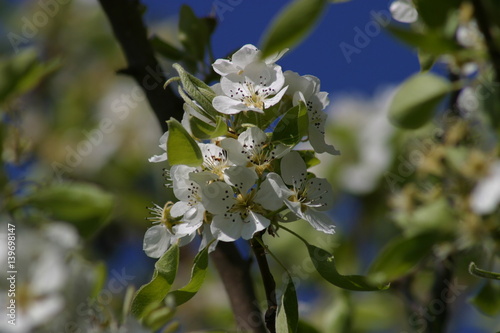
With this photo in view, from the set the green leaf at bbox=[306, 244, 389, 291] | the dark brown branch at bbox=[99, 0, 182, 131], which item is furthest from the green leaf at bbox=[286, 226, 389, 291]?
the dark brown branch at bbox=[99, 0, 182, 131]

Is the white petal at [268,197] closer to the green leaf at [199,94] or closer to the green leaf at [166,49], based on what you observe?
the green leaf at [199,94]

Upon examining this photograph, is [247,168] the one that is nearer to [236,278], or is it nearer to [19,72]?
[236,278]

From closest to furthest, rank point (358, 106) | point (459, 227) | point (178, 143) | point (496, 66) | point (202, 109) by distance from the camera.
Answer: point (496, 66)
point (178, 143)
point (202, 109)
point (459, 227)
point (358, 106)

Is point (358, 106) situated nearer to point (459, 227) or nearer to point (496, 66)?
point (459, 227)

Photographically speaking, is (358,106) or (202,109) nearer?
(202,109)

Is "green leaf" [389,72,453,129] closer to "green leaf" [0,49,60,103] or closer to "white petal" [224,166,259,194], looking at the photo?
"white petal" [224,166,259,194]

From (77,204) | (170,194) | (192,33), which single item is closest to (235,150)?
(192,33)

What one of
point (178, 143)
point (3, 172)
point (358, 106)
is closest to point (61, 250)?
point (178, 143)
